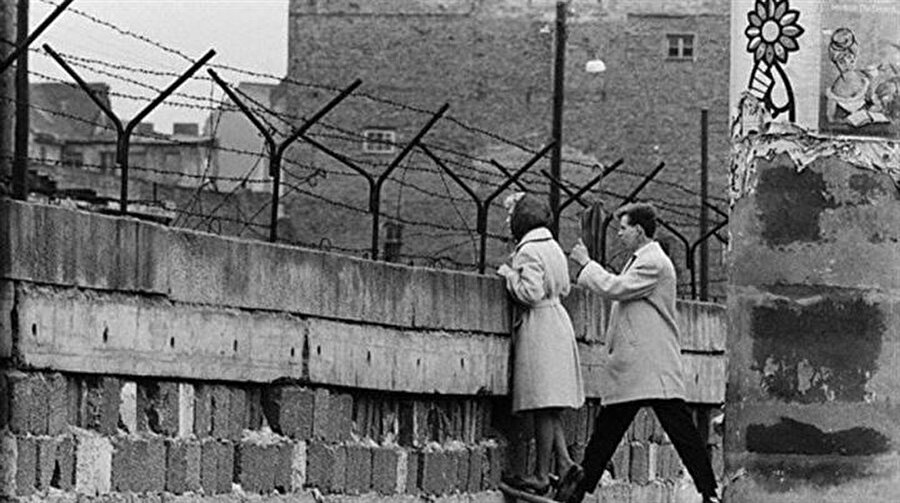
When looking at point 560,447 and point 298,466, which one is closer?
point 298,466

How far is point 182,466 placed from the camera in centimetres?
1075

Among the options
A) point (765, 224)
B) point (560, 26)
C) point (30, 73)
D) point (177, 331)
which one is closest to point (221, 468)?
point (177, 331)

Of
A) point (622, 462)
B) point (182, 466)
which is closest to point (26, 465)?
point (182, 466)

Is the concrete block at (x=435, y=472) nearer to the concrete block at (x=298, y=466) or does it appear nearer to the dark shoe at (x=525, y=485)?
the dark shoe at (x=525, y=485)

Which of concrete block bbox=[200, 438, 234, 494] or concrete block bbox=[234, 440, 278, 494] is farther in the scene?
concrete block bbox=[234, 440, 278, 494]


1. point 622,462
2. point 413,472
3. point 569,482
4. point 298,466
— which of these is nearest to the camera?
point 298,466

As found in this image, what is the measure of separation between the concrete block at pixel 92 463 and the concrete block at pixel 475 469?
464 cm

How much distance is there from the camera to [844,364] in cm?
1249

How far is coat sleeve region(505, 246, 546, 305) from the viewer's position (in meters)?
14.4

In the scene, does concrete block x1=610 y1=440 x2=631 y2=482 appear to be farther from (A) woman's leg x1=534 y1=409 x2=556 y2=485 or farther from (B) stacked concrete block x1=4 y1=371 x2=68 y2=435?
(B) stacked concrete block x1=4 y1=371 x2=68 y2=435

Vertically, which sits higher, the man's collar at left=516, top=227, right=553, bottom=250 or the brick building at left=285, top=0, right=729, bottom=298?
the brick building at left=285, top=0, right=729, bottom=298

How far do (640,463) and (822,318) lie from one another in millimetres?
5827

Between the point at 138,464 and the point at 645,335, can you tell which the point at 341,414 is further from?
the point at 645,335

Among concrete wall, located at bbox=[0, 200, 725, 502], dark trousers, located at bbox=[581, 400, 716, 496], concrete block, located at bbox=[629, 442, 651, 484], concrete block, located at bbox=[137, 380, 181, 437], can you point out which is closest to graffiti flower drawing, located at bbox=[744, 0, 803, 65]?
concrete wall, located at bbox=[0, 200, 725, 502]
